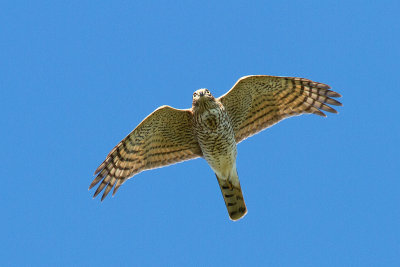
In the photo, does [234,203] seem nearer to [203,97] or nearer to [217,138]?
[217,138]

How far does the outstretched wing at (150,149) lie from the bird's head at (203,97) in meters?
0.46

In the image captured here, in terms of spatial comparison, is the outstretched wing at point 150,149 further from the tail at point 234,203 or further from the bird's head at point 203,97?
the tail at point 234,203

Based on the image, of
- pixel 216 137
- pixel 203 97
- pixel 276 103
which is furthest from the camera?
pixel 276 103

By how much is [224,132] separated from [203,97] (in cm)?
85

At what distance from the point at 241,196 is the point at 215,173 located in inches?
29.3

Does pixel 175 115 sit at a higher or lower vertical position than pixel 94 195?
higher

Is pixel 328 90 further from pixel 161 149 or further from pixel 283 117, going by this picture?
pixel 161 149

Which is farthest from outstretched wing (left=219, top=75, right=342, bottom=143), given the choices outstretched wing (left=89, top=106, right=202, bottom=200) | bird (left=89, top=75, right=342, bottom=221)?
outstretched wing (left=89, top=106, right=202, bottom=200)

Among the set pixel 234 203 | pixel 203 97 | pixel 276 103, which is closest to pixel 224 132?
pixel 203 97

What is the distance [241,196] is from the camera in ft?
47.6

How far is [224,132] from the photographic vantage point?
13.5 metres

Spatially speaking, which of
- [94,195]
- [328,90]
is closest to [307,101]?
[328,90]

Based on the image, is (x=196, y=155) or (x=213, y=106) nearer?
(x=213, y=106)

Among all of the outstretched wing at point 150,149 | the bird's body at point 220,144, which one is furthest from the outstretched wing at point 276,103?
the outstretched wing at point 150,149
